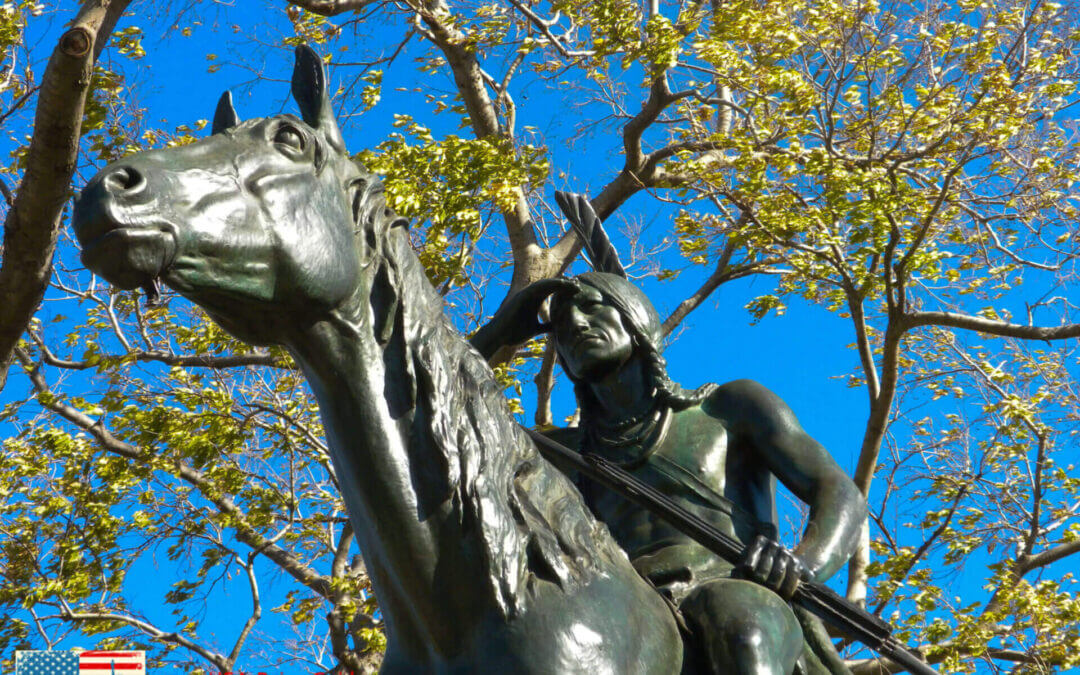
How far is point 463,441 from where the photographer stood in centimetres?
262

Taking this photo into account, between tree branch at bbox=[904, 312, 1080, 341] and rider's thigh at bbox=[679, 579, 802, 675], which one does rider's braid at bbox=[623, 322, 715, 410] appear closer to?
rider's thigh at bbox=[679, 579, 802, 675]

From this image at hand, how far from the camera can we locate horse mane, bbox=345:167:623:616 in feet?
8.51

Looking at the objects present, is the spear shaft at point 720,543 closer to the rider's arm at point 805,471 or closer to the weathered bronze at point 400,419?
the rider's arm at point 805,471

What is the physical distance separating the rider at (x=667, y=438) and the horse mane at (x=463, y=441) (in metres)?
0.74

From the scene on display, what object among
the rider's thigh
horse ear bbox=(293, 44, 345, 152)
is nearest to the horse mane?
horse ear bbox=(293, 44, 345, 152)

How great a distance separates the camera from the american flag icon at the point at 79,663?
9.64 meters

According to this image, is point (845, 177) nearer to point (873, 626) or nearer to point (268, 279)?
point (873, 626)

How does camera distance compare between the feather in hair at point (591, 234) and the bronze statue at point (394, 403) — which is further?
the feather in hair at point (591, 234)

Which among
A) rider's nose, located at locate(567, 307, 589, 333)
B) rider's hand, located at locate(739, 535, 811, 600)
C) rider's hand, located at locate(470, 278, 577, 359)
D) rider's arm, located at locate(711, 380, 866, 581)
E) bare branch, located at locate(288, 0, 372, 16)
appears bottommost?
rider's hand, located at locate(739, 535, 811, 600)

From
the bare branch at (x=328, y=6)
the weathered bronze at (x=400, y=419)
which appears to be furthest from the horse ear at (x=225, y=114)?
the bare branch at (x=328, y=6)

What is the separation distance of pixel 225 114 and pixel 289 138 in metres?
0.38

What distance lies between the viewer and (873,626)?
3.30m

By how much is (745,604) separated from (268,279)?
4.07 feet

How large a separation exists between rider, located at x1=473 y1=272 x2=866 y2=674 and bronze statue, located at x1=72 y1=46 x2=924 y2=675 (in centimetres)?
56
